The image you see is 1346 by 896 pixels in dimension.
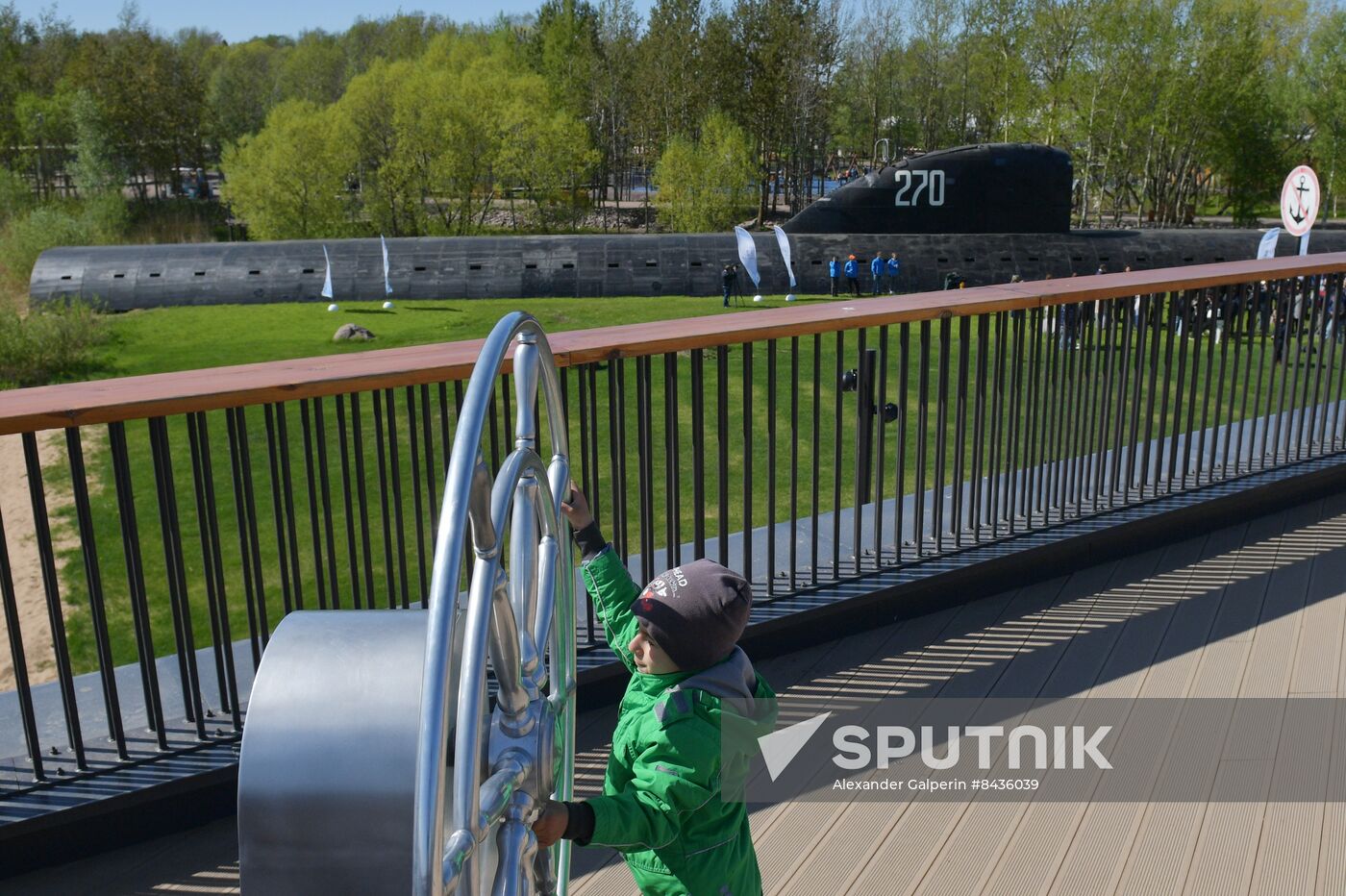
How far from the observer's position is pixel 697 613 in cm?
207

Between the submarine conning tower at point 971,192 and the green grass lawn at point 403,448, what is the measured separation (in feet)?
12.6

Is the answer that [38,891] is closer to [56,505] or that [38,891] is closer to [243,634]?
[243,634]

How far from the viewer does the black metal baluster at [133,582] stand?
2871 millimetres

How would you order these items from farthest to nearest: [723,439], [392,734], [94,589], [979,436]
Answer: [979,436] < [723,439] < [94,589] < [392,734]

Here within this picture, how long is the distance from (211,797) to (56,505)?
9.32 m

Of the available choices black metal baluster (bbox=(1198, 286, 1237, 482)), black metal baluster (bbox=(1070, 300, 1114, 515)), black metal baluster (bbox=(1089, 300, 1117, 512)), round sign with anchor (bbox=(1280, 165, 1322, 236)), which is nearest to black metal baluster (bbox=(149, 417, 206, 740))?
black metal baluster (bbox=(1070, 300, 1114, 515))

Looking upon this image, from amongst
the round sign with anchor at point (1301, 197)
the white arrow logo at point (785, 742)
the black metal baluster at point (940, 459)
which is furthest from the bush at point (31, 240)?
the white arrow logo at point (785, 742)

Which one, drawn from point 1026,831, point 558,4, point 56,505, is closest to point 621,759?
point 1026,831

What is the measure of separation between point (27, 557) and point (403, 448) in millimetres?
3370

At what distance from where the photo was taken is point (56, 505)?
36.9ft

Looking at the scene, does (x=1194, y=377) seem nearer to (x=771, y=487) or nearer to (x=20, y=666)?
(x=771, y=487)

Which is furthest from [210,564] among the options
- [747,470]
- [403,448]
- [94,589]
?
[403,448]

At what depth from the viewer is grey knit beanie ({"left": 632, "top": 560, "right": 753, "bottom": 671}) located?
207 centimetres

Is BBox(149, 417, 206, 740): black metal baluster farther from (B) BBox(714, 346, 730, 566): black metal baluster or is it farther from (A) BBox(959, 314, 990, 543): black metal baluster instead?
(A) BBox(959, 314, 990, 543): black metal baluster
